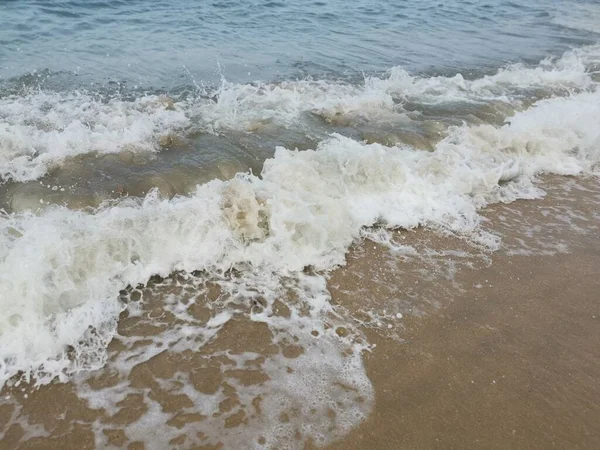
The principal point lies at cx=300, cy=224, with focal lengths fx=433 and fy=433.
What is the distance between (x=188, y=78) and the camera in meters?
8.14

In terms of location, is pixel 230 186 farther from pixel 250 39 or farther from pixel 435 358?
pixel 250 39

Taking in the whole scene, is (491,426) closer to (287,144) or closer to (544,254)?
(544,254)

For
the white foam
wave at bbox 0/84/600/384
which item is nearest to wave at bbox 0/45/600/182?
the white foam

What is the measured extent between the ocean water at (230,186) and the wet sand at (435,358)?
53 mm

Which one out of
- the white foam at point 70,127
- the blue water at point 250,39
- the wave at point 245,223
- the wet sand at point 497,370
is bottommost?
the wet sand at point 497,370

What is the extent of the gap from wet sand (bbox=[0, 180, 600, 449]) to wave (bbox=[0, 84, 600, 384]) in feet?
0.90

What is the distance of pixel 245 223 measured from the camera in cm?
431

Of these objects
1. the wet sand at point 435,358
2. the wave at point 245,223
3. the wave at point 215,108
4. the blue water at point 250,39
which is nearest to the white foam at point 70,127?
the wave at point 215,108

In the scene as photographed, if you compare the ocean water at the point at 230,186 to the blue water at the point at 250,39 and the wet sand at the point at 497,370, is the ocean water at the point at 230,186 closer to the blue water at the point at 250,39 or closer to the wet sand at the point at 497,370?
the blue water at the point at 250,39

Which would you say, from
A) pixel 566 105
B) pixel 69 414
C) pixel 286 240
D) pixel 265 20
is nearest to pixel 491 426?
pixel 286 240

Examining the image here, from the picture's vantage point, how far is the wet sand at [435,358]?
2.69 m

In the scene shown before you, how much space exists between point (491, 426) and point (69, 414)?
105 inches

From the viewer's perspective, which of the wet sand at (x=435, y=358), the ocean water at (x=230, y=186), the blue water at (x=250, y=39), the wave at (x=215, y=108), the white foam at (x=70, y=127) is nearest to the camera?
the wet sand at (x=435, y=358)

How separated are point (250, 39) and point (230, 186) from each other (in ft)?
25.6
